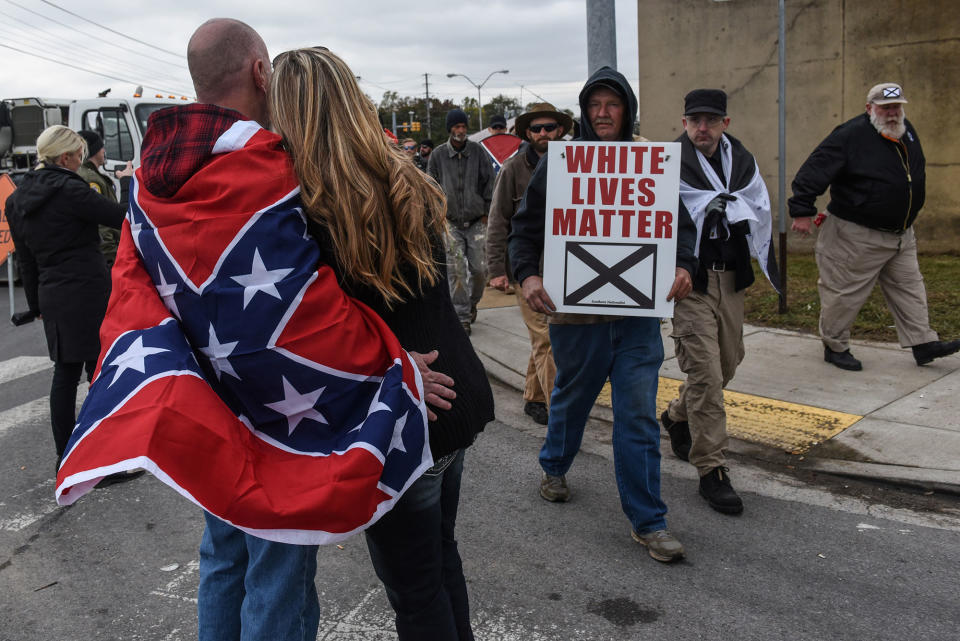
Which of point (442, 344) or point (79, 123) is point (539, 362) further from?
point (79, 123)

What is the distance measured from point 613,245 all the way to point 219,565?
2.18m

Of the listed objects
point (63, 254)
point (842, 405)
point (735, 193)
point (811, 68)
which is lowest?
point (842, 405)

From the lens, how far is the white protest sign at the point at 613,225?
11.9ft

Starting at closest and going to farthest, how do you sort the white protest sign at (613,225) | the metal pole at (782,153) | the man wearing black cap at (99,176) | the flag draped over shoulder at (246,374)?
the flag draped over shoulder at (246,374), the white protest sign at (613,225), the man wearing black cap at (99,176), the metal pole at (782,153)

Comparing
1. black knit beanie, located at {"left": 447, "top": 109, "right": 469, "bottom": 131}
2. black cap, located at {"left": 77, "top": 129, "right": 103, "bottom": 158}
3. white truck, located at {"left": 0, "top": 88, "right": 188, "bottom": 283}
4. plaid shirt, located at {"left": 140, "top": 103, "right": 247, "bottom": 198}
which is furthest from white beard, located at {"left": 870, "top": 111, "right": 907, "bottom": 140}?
white truck, located at {"left": 0, "top": 88, "right": 188, "bottom": 283}

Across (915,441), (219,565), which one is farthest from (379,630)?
(915,441)

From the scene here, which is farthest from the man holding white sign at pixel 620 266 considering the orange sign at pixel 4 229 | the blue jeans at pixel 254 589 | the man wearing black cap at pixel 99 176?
the orange sign at pixel 4 229

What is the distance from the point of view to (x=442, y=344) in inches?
83.6

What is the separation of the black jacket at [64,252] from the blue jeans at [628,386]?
2618mm

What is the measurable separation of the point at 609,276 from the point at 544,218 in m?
0.46

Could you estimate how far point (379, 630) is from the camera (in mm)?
3119

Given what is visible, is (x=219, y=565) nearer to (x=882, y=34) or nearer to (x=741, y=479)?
(x=741, y=479)

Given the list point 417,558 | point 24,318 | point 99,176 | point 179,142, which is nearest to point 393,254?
point 179,142

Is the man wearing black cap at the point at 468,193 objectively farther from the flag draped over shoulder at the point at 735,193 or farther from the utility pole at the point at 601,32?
the flag draped over shoulder at the point at 735,193
